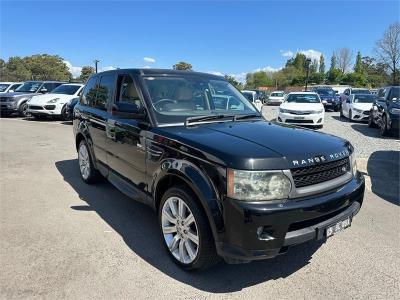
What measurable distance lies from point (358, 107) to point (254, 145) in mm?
15456

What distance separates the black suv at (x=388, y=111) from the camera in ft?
37.1

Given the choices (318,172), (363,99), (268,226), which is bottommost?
(268,226)

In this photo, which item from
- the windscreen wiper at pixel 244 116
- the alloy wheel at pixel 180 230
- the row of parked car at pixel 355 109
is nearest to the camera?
the alloy wheel at pixel 180 230

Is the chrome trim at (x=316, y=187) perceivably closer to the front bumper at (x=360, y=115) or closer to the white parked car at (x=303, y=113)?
the white parked car at (x=303, y=113)

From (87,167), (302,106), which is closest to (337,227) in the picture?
(87,167)

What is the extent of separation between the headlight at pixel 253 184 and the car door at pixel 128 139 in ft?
4.78

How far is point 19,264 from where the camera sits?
3.47 metres

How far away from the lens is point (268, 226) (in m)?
2.70

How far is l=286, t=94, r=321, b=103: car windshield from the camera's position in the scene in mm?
15586

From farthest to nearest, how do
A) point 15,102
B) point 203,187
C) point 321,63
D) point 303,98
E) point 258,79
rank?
point 321,63 → point 258,79 → point 15,102 → point 303,98 → point 203,187

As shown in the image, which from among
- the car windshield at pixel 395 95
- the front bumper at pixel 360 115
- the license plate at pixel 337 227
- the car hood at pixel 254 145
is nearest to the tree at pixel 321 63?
the front bumper at pixel 360 115

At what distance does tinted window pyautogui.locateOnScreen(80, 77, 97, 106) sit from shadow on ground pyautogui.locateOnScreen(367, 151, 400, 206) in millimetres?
5049

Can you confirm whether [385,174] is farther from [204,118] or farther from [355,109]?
[355,109]

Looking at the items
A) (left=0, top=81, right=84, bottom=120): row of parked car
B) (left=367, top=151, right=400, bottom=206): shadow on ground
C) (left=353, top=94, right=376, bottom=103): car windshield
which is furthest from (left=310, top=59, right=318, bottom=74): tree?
(left=367, top=151, right=400, bottom=206): shadow on ground
